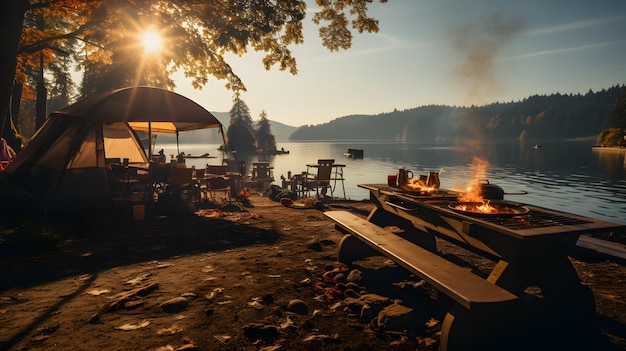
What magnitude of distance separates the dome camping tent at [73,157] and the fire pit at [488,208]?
923 cm

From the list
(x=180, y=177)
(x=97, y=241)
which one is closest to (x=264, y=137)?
(x=180, y=177)

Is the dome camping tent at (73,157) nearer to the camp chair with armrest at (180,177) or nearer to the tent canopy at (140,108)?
the tent canopy at (140,108)

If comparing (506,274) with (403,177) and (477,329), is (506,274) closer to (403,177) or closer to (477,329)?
(477,329)

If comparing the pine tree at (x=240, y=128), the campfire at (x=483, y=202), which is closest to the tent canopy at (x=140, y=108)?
the campfire at (x=483, y=202)

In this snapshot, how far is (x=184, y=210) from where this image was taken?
1015 centimetres

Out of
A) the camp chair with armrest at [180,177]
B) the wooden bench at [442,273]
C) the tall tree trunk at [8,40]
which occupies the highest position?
the tall tree trunk at [8,40]

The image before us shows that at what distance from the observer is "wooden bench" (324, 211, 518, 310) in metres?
2.63

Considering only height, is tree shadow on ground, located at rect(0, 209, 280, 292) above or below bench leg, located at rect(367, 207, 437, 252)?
below

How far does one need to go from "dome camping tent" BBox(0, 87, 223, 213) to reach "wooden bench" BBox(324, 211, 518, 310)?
27.2 feet

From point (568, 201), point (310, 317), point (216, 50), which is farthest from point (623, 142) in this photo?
point (310, 317)

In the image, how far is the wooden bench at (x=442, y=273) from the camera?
2.63 m

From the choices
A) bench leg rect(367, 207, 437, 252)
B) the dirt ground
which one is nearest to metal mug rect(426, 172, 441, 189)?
bench leg rect(367, 207, 437, 252)

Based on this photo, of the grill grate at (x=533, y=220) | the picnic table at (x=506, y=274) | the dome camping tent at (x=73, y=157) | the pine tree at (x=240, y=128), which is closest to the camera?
the picnic table at (x=506, y=274)

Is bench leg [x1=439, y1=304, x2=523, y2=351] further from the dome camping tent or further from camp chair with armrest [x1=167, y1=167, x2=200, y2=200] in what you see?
the dome camping tent
